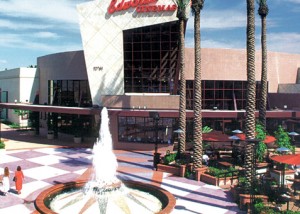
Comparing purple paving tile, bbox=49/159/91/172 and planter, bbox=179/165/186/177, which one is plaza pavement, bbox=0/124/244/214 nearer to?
purple paving tile, bbox=49/159/91/172

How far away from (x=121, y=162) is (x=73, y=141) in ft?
40.6

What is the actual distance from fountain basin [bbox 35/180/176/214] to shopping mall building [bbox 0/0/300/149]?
11971 mm

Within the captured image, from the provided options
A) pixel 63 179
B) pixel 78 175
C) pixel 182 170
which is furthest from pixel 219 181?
pixel 63 179

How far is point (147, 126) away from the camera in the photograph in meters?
33.4

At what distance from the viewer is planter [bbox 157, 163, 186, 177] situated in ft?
76.0

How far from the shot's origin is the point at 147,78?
37.4 m

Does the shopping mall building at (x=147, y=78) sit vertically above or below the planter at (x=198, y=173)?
above

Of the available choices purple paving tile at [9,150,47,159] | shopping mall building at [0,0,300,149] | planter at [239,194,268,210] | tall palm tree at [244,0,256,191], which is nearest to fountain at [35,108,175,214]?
planter at [239,194,268,210]

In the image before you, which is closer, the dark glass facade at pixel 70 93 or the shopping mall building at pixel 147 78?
the shopping mall building at pixel 147 78

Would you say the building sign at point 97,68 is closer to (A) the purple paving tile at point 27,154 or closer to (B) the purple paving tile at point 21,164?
(A) the purple paving tile at point 27,154

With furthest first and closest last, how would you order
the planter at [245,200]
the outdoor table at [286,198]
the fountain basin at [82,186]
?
→ the planter at [245,200]
the fountain basin at [82,186]
the outdoor table at [286,198]

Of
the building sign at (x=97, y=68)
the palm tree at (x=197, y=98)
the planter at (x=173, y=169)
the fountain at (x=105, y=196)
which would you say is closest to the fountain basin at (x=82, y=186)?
the fountain at (x=105, y=196)

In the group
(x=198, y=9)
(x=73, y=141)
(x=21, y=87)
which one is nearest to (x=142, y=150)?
(x=73, y=141)

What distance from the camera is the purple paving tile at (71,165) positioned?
25303 mm
